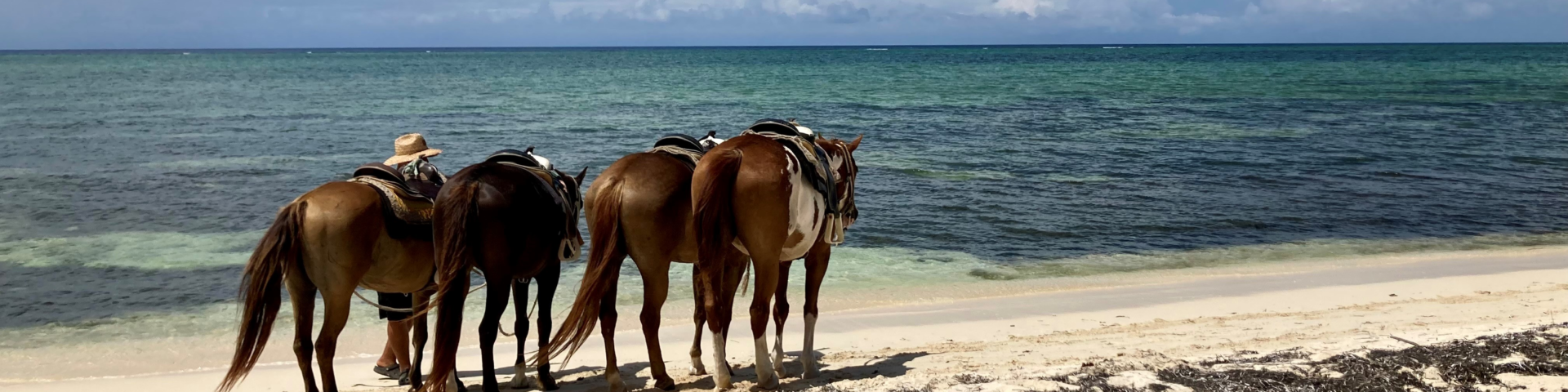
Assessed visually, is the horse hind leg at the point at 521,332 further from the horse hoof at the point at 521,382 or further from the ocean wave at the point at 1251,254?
the ocean wave at the point at 1251,254

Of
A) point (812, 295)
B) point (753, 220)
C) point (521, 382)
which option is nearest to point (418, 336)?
point (521, 382)

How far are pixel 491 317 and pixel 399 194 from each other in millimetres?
754

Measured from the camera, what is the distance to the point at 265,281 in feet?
17.0

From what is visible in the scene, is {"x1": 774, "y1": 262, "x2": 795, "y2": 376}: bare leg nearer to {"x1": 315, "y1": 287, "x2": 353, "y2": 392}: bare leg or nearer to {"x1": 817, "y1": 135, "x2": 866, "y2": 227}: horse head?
{"x1": 817, "y1": 135, "x2": 866, "y2": 227}: horse head

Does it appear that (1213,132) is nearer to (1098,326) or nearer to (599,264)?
(1098,326)

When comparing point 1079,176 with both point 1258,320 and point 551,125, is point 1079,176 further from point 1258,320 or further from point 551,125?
point 551,125

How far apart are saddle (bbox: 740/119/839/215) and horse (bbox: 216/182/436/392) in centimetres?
187

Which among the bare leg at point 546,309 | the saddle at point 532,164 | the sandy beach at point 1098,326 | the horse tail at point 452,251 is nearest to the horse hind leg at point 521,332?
the bare leg at point 546,309

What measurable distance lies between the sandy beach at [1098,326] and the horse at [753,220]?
550 mm

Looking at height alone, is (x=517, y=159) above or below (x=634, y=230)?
above

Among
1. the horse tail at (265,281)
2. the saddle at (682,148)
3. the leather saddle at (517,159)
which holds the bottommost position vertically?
the horse tail at (265,281)

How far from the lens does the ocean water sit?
35.0 feet

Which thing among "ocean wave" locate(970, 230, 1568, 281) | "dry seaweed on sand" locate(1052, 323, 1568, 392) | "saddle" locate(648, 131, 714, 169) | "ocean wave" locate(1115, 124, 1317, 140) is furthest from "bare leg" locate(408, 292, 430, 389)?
"ocean wave" locate(1115, 124, 1317, 140)

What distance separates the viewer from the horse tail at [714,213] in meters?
5.45
